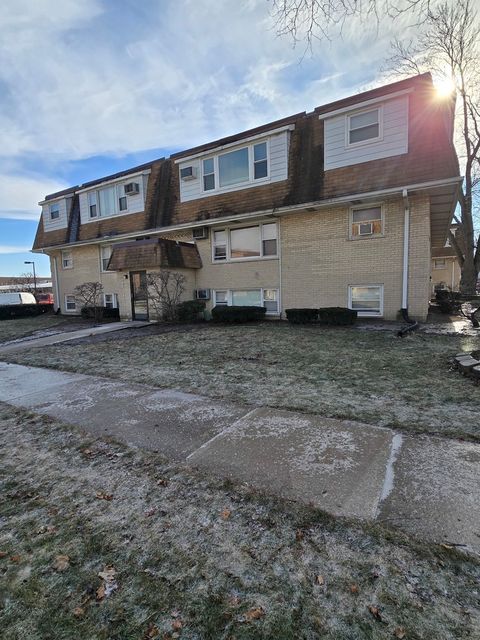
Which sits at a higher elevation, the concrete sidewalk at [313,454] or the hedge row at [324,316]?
the hedge row at [324,316]

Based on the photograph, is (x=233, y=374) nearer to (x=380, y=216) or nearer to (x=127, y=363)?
(x=127, y=363)


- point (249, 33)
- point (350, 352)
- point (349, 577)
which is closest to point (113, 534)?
point (349, 577)

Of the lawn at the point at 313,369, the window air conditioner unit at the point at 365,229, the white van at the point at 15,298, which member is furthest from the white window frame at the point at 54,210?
the window air conditioner unit at the point at 365,229

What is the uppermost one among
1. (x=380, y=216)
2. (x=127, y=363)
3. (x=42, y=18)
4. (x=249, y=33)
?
(x=42, y=18)

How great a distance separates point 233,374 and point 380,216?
8.28m

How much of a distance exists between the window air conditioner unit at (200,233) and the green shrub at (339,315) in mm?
6216

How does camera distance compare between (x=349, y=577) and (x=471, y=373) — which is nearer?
(x=349, y=577)

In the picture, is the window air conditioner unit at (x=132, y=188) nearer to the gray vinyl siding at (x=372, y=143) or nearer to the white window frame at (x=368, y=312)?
the gray vinyl siding at (x=372, y=143)

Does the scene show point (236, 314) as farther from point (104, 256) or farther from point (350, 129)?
point (104, 256)

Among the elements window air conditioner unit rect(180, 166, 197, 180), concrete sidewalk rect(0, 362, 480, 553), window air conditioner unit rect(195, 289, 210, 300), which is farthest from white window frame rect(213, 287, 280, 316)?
concrete sidewalk rect(0, 362, 480, 553)

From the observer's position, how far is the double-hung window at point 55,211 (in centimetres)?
1972

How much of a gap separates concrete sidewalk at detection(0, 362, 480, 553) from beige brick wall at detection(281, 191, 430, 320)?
8554 millimetres

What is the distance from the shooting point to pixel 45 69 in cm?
919

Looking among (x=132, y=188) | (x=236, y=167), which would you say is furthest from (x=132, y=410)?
(x=132, y=188)
